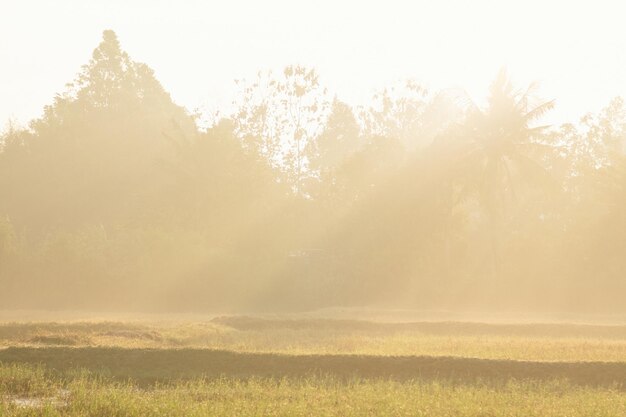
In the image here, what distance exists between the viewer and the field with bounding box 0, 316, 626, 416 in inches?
476

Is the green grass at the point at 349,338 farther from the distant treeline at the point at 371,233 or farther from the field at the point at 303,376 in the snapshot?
the distant treeline at the point at 371,233

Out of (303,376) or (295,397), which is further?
(303,376)

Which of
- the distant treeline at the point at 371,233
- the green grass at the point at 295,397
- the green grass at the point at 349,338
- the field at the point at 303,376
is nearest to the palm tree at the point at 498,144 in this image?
the distant treeline at the point at 371,233

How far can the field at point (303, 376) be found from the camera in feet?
39.7

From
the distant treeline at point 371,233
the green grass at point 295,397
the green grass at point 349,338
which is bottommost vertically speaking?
the green grass at point 295,397

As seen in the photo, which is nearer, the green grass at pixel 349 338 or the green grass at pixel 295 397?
the green grass at pixel 295 397

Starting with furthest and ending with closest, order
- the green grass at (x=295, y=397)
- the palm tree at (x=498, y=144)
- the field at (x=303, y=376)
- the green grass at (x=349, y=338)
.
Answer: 1. the palm tree at (x=498, y=144)
2. the green grass at (x=349, y=338)
3. the field at (x=303, y=376)
4. the green grass at (x=295, y=397)

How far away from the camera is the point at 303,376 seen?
16.2 meters

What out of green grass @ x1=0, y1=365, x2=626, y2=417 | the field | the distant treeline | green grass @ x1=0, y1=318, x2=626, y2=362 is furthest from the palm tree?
green grass @ x1=0, y1=365, x2=626, y2=417

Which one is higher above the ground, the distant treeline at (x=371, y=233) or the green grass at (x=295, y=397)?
the distant treeline at (x=371, y=233)

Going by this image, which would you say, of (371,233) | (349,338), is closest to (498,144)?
(371,233)

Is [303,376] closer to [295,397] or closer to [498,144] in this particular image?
[295,397]

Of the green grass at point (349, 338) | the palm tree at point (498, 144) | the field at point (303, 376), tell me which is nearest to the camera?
the field at point (303, 376)

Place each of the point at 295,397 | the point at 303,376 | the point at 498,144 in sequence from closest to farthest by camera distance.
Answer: the point at 295,397 → the point at 303,376 → the point at 498,144
